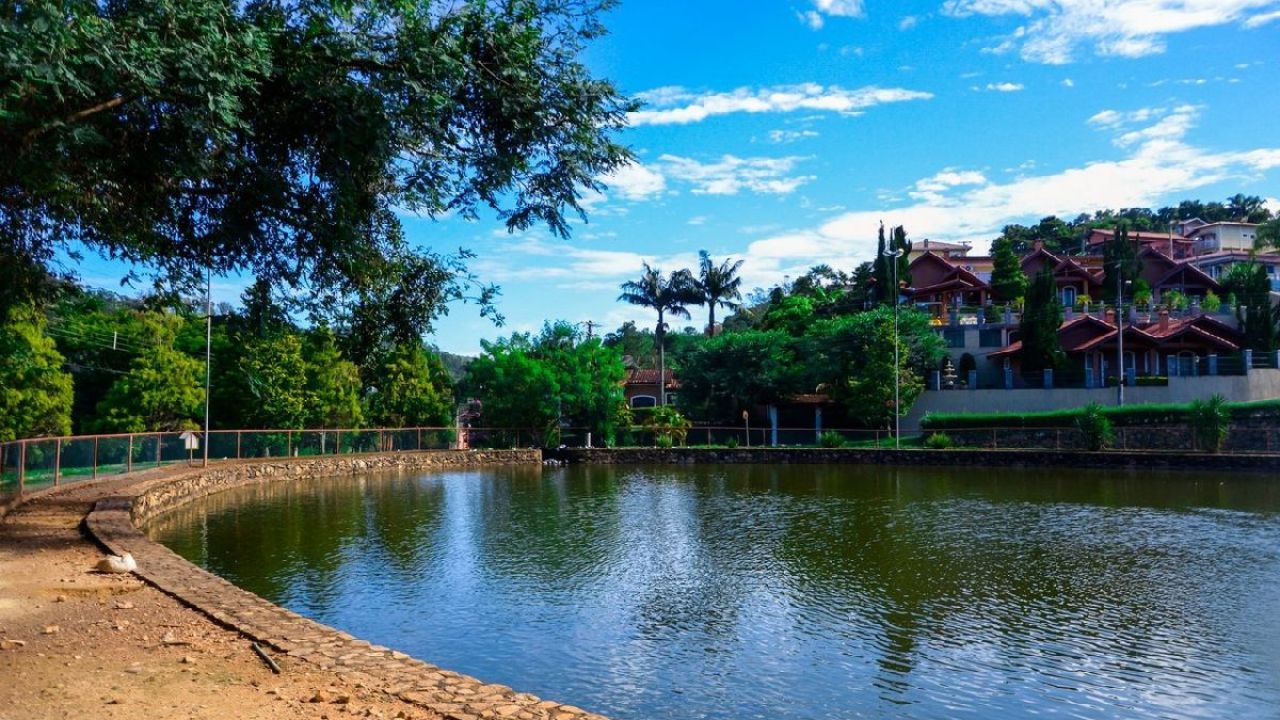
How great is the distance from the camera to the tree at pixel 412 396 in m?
50.0

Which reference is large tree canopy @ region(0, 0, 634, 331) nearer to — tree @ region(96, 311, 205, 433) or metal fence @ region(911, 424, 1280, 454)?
tree @ region(96, 311, 205, 433)

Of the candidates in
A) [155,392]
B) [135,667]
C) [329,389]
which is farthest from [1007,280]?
[135,667]

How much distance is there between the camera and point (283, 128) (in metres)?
10.9

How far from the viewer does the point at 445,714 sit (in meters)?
6.88

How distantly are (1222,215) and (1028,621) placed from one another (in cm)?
12177

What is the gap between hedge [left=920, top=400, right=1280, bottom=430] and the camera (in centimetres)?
4047

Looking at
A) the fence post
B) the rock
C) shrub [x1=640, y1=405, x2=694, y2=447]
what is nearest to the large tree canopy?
the rock

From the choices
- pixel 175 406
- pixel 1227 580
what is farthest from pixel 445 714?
pixel 175 406

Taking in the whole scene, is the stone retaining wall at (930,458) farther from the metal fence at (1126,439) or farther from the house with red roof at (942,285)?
the house with red roof at (942,285)

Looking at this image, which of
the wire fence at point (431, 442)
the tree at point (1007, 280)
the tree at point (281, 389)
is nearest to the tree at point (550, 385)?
the wire fence at point (431, 442)

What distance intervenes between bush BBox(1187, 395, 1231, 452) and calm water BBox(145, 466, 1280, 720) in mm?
13020

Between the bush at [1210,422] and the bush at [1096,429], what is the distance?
11.0 ft

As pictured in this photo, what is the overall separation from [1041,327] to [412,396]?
35185 mm

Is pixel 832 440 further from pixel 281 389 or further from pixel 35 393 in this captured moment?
pixel 35 393
